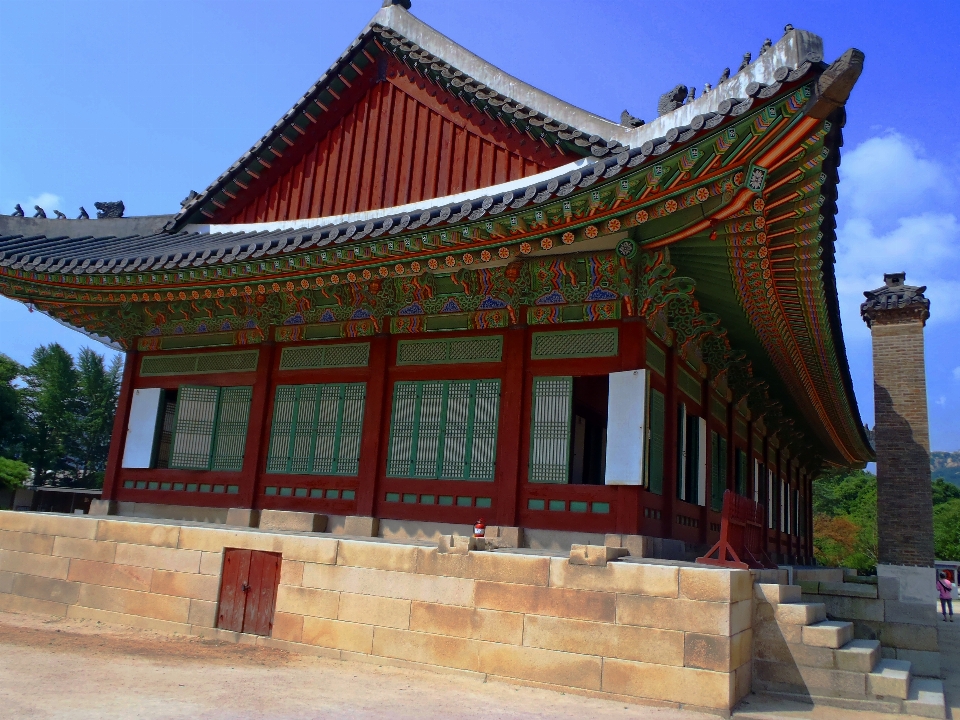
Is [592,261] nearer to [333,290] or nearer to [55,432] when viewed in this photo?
[333,290]

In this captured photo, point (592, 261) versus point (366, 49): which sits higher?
point (366, 49)

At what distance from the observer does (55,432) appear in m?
44.7

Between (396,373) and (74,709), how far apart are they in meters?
6.06

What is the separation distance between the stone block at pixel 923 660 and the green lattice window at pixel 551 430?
18.1 feet

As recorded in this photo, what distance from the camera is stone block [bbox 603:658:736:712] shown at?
6.13 metres

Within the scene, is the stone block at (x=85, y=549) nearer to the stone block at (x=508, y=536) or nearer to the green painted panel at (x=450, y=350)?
the green painted panel at (x=450, y=350)

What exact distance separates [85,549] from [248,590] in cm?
284

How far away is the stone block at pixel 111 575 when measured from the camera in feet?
30.9

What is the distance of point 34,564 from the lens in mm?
10383

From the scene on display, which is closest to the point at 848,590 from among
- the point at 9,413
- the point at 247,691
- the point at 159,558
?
the point at 247,691

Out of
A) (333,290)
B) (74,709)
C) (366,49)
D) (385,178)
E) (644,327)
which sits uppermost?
(366,49)

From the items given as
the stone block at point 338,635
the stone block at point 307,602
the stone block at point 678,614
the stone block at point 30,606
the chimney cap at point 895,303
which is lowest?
the stone block at point 30,606

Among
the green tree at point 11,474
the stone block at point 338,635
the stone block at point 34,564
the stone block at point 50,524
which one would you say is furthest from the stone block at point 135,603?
the green tree at point 11,474

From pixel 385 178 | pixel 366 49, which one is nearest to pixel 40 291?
pixel 385 178
